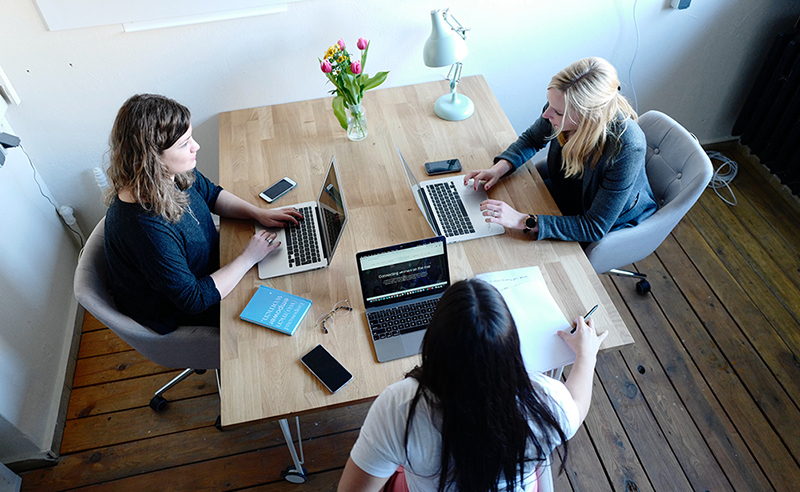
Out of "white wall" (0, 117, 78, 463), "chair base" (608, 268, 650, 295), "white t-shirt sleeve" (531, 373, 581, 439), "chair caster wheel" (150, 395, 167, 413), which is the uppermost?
"white t-shirt sleeve" (531, 373, 581, 439)

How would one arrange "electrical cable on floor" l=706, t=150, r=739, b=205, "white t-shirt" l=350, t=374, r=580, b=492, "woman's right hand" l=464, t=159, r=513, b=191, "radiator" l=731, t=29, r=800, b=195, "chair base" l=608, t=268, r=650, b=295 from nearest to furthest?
"white t-shirt" l=350, t=374, r=580, b=492, "woman's right hand" l=464, t=159, r=513, b=191, "chair base" l=608, t=268, r=650, b=295, "radiator" l=731, t=29, r=800, b=195, "electrical cable on floor" l=706, t=150, r=739, b=205

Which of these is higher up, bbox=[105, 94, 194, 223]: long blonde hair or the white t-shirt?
bbox=[105, 94, 194, 223]: long blonde hair

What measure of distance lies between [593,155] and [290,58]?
136 centimetres

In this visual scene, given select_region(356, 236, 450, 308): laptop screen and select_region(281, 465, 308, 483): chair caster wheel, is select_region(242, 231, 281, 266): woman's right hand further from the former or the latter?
select_region(281, 465, 308, 483): chair caster wheel

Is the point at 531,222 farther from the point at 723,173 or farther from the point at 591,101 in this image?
the point at 723,173

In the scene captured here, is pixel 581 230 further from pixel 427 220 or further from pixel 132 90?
pixel 132 90

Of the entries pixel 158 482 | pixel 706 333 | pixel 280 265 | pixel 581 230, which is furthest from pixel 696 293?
pixel 158 482

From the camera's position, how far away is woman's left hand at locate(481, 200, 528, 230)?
1762 mm

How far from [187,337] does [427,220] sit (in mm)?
876

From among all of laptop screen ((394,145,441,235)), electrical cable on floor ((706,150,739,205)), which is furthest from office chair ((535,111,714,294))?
electrical cable on floor ((706,150,739,205))

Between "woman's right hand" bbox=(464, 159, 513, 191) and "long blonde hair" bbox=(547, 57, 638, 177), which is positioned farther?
"woman's right hand" bbox=(464, 159, 513, 191)

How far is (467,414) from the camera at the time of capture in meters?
0.99

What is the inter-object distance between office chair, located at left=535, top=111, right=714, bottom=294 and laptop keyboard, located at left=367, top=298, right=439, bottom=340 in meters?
0.68

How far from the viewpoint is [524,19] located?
7.91 feet
